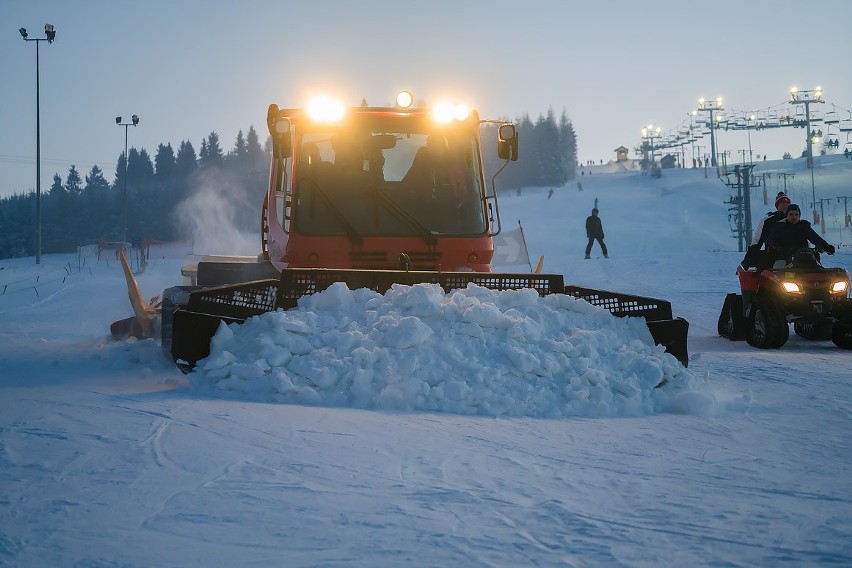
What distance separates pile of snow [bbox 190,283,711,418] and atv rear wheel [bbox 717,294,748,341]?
5.37 m

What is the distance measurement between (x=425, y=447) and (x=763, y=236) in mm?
7822

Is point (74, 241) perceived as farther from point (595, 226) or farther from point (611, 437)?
point (611, 437)

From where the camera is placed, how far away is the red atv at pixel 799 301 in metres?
9.32

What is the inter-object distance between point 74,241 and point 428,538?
104939mm

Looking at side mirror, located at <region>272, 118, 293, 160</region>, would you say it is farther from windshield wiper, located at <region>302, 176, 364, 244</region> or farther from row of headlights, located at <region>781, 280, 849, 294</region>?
row of headlights, located at <region>781, 280, 849, 294</region>

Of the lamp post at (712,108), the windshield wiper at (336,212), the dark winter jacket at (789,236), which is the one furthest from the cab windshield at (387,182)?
the lamp post at (712,108)

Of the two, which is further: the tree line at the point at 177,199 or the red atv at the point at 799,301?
the tree line at the point at 177,199

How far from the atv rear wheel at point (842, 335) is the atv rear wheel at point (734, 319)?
1.18 meters

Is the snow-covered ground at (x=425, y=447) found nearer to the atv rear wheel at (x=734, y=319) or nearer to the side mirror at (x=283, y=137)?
the side mirror at (x=283, y=137)

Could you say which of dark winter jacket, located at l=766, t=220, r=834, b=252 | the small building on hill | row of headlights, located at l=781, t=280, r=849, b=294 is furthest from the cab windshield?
the small building on hill

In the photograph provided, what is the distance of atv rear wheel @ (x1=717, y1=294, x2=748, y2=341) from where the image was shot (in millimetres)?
10406

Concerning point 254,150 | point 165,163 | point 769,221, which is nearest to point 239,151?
point 254,150

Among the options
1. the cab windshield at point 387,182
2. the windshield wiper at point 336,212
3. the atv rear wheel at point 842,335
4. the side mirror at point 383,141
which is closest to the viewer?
the windshield wiper at point 336,212

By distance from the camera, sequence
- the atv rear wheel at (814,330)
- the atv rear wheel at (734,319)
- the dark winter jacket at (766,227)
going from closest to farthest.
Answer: the atv rear wheel at (814,330), the dark winter jacket at (766,227), the atv rear wheel at (734,319)
